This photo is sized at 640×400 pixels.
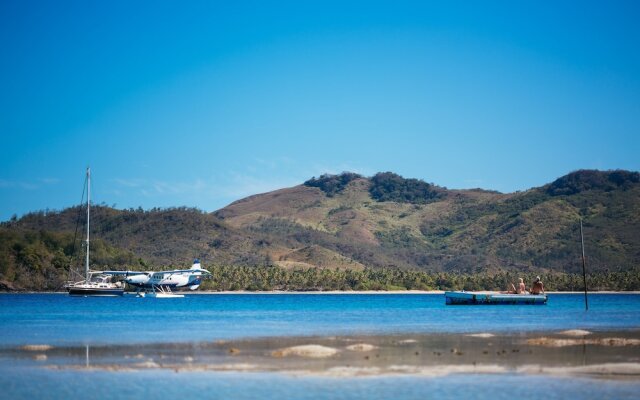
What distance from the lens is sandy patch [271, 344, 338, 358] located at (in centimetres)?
3831

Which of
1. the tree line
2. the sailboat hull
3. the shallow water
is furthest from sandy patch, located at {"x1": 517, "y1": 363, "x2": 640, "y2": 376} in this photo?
the tree line

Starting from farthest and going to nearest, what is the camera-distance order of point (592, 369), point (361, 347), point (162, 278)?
point (162, 278)
point (361, 347)
point (592, 369)

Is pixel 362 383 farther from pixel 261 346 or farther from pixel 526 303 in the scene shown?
pixel 526 303

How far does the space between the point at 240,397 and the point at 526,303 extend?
7345cm

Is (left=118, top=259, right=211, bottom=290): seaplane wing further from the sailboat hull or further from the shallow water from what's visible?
the shallow water

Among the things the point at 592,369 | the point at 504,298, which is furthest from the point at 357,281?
the point at 592,369

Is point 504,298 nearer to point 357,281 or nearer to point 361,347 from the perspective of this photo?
point 361,347

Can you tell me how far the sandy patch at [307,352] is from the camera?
38.3 metres

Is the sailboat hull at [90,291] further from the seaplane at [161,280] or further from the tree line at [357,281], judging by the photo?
the tree line at [357,281]

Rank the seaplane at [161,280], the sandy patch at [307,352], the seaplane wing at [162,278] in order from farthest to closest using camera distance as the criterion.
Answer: the seaplane wing at [162,278] < the seaplane at [161,280] < the sandy patch at [307,352]

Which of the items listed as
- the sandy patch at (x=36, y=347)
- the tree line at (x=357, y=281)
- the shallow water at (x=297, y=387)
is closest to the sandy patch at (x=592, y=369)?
the shallow water at (x=297, y=387)

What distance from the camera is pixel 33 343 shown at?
46.2 m

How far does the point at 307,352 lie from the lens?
38.9 m

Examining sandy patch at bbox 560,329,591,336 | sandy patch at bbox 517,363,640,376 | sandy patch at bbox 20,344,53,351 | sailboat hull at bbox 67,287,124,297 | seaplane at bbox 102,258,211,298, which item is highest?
seaplane at bbox 102,258,211,298
